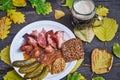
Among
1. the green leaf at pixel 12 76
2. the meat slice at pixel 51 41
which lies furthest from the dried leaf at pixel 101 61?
the green leaf at pixel 12 76

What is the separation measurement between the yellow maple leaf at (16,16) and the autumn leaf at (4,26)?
0.02m

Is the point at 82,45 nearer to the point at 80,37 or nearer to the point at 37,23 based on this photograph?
the point at 80,37

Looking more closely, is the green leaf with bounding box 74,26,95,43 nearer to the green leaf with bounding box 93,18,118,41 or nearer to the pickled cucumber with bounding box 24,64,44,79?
the green leaf with bounding box 93,18,118,41

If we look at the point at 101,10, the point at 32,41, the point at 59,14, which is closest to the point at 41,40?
the point at 32,41

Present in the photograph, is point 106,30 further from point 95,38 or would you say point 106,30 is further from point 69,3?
point 69,3

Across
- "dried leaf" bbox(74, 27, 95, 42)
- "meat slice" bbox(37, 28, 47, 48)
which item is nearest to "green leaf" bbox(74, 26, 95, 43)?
"dried leaf" bbox(74, 27, 95, 42)

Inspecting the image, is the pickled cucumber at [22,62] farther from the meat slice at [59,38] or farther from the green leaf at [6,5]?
the green leaf at [6,5]

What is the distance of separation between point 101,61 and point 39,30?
0.23 m

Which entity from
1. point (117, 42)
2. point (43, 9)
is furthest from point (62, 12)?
point (117, 42)

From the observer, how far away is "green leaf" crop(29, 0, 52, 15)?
3.72 ft

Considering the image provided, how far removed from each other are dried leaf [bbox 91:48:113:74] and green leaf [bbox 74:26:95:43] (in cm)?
5

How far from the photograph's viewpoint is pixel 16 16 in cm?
112

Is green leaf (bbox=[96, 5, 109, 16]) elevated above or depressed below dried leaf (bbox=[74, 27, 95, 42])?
above

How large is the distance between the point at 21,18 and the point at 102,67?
32 cm
